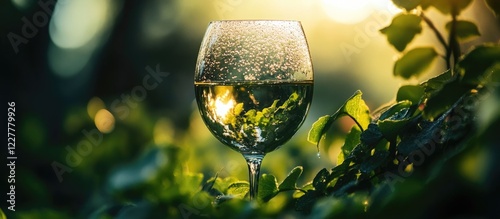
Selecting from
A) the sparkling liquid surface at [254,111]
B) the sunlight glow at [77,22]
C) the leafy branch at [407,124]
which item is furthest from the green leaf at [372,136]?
the sunlight glow at [77,22]

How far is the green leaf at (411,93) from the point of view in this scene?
0.98 meters

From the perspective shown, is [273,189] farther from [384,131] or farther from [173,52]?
[173,52]

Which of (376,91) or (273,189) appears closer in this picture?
(273,189)

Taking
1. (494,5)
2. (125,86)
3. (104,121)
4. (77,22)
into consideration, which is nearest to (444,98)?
(494,5)

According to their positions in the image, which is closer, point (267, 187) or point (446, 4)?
point (267, 187)

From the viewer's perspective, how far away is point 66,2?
435 cm

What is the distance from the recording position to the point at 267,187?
93 centimetres

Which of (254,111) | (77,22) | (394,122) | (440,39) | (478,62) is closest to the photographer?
(478,62)

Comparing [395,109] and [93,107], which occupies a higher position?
[395,109]

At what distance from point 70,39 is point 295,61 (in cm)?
357

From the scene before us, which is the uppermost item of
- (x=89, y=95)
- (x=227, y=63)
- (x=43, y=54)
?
(x=227, y=63)

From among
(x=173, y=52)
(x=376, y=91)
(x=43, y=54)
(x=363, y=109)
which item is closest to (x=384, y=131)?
(x=363, y=109)

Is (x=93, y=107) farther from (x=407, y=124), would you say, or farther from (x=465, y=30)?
(x=407, y=124)

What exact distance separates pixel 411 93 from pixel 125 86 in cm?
468
